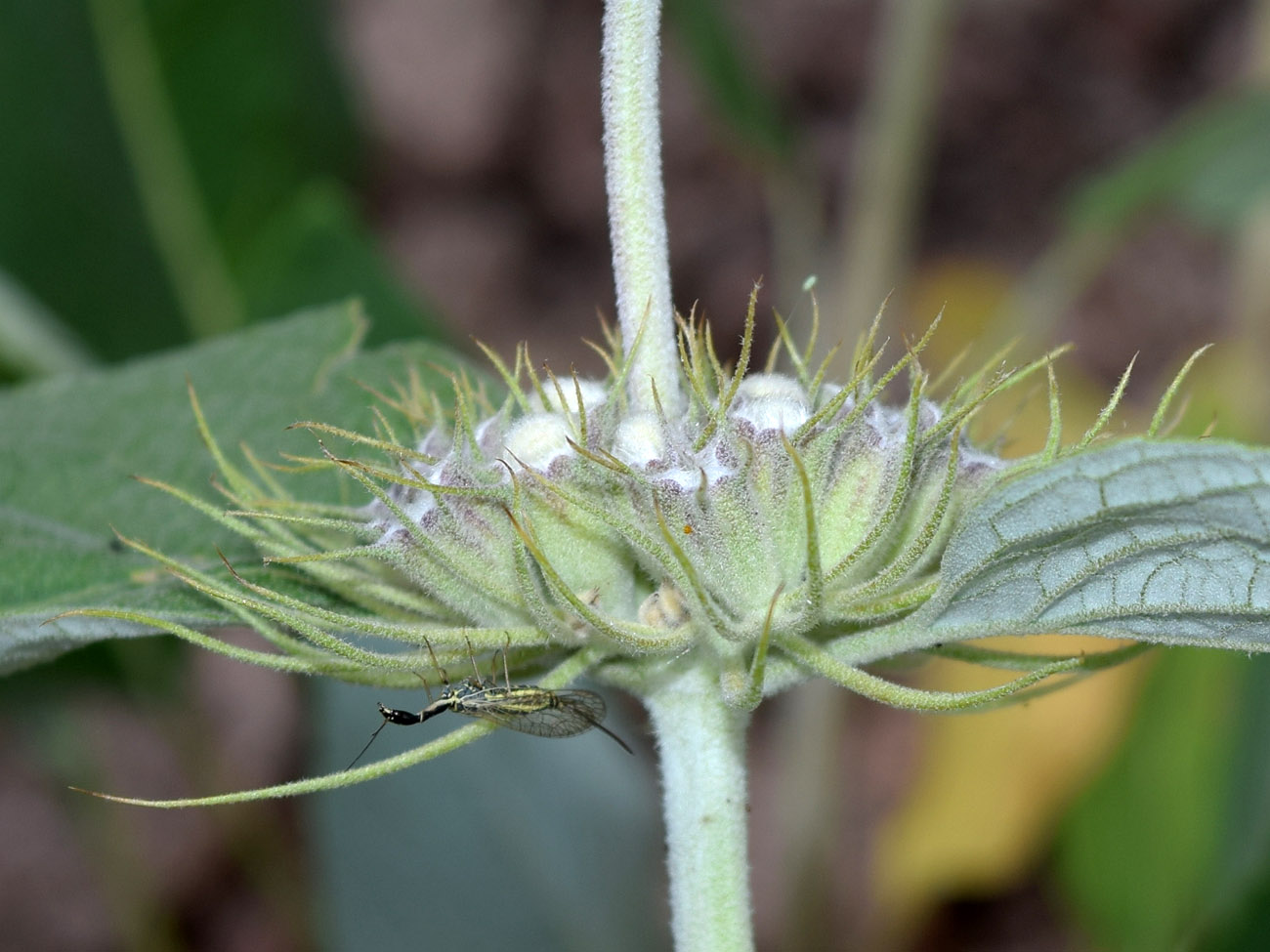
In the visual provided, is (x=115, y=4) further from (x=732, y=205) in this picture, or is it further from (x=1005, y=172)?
(x=1005, y=172)

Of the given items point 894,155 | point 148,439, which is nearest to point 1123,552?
point 148,439

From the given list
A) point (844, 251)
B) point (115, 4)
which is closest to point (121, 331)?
point (115, 4)

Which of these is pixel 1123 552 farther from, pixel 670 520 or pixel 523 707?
pixel 523 707

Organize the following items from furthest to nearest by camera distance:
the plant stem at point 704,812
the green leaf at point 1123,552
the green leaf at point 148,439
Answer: the green leaf at point 148,439 < the plant stem at point 704,812 < the green leaf at point 1123,552

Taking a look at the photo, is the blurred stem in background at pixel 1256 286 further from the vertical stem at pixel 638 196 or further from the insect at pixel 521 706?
the vertical stem at pixel 638 196

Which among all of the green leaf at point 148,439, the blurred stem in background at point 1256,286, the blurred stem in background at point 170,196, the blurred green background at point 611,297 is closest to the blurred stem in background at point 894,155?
the blurred green background at point 611,297

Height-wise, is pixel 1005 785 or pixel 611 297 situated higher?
pixel 611 297

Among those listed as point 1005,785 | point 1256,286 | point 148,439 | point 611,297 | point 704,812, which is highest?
point 611,297
